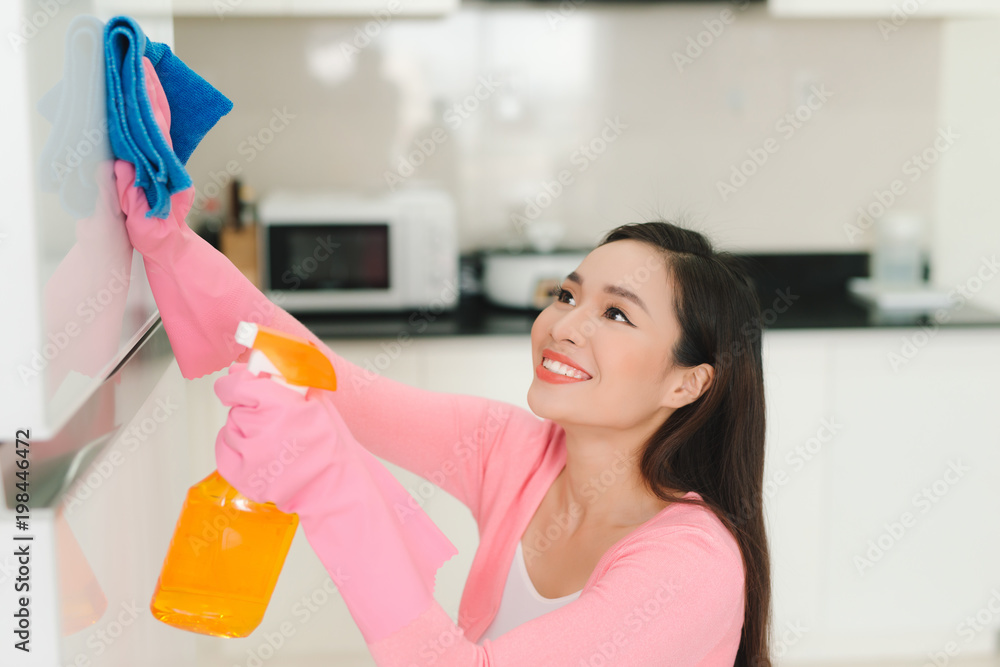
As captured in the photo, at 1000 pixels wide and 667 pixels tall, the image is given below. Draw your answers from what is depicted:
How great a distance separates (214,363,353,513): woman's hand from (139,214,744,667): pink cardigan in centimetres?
12

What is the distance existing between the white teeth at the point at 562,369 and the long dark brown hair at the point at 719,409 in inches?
5.0

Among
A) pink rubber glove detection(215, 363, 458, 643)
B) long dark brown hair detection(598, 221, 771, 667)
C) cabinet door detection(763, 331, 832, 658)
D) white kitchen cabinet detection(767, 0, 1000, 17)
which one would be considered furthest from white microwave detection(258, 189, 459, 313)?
pink rubber glove detection(215, 363, 458, 643)

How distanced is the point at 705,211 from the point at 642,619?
80.9 inches

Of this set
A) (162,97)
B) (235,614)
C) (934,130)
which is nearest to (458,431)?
(235,614)

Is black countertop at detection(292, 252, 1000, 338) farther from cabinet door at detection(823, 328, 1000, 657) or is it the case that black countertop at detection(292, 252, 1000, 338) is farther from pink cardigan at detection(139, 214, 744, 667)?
pink cardigan at detection(139, 214, 744, 667)

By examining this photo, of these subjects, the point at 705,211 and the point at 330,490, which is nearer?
the point at 330,490

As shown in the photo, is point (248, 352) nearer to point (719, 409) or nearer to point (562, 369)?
point (562, 369)

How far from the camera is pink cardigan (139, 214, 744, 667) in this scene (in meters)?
0.77

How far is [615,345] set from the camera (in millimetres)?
1102

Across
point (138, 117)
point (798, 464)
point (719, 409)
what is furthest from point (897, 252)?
point (138, 117)

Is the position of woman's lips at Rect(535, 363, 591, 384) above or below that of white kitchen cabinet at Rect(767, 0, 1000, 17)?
below

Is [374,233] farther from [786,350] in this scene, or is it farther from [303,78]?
[786,350]

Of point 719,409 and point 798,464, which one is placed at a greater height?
point 719,409

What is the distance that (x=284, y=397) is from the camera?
0.62m
